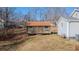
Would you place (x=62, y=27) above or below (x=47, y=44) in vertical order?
above

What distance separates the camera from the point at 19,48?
89.4 inches

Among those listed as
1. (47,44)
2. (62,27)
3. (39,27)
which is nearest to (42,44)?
(47,44)

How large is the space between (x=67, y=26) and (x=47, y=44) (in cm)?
35

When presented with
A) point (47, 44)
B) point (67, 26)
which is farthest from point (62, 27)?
point (47, 44)

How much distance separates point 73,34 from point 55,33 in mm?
231

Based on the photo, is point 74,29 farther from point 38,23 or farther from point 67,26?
point 38,23

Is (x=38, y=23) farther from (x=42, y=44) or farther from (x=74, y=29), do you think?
(x=74, y=29)

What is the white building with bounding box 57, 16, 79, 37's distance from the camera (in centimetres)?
224

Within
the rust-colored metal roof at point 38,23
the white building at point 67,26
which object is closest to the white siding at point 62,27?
the white building at point 67,26

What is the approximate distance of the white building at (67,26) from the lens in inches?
88.3

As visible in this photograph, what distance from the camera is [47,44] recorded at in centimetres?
226

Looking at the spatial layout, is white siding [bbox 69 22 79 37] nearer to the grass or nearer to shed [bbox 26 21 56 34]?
the grass

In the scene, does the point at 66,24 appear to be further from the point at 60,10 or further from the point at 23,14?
the point at 23,14

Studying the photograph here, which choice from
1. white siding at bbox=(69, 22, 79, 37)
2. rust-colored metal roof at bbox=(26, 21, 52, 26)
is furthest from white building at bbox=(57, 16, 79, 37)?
rust-colored metal roof at bbox=(26, 21, 52, 26)
